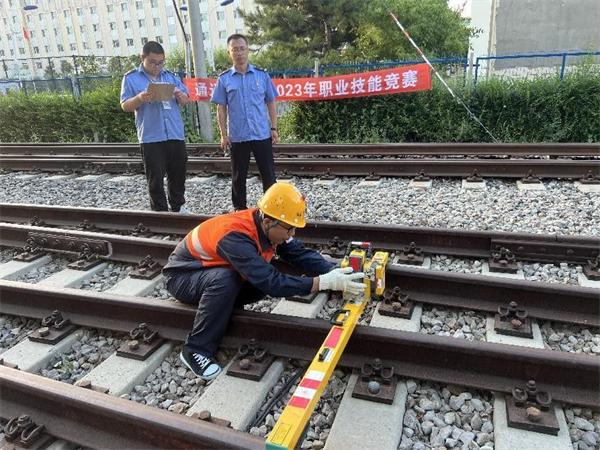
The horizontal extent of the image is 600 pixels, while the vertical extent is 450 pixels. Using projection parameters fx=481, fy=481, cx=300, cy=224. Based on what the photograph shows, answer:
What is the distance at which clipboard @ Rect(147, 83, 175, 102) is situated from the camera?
204 inches

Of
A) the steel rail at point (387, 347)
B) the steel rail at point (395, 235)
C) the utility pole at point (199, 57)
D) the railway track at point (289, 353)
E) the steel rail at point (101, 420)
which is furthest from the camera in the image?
the utility pole at point (199, 57)

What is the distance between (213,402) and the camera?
8.85ft

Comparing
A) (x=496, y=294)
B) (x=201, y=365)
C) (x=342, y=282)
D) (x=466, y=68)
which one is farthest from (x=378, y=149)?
(x=201, y=365)

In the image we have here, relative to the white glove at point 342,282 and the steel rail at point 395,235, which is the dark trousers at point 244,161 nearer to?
the steel rail at point 395,235

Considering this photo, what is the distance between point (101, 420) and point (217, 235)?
1.28 m

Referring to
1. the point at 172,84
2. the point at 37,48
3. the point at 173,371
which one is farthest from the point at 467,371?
the point at 37,48

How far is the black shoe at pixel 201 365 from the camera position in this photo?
2.91 m

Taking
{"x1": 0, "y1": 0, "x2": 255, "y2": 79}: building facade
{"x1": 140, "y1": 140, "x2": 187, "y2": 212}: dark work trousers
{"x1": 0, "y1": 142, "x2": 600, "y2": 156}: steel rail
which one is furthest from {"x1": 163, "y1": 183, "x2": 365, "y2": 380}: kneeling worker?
{"x1": 0, "y1": 0, "x2": 255, "y2": 79}: building facade

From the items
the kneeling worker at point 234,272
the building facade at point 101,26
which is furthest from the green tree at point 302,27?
the building facade at point 101,26

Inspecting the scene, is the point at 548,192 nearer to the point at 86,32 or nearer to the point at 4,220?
the point at 4,220

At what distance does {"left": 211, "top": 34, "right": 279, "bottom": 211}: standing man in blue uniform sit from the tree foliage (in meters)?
23.5

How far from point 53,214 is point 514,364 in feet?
17.7

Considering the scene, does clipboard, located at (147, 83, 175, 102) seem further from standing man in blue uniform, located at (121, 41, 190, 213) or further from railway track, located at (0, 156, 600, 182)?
railway track, located at (0, 156, 600, 182)

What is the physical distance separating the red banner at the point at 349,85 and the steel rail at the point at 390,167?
3.07m
